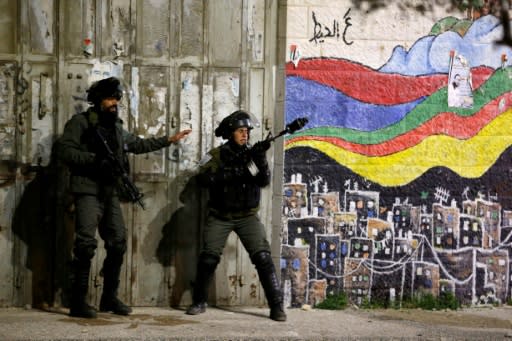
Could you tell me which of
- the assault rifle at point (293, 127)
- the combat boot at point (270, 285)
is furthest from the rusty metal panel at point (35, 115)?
the combat boot at point (270, 285)

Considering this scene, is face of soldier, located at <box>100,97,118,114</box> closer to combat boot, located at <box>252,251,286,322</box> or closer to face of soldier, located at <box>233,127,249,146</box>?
face of soldier, located at <box>233,127,249,146</box>

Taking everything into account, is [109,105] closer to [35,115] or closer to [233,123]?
[35,115]

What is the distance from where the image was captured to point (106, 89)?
8.59 m

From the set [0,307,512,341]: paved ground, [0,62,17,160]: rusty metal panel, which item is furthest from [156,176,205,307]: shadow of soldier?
[0,62,17,160]: rusty metal panel

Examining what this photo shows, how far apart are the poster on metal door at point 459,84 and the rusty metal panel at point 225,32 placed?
2.16m

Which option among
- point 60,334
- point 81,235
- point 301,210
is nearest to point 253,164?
point 301,210

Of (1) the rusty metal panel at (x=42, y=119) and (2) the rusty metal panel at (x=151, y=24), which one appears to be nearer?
(1) the rusty metal panel at (x=42, y=119)

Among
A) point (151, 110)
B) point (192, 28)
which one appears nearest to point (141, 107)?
point (151, 110)

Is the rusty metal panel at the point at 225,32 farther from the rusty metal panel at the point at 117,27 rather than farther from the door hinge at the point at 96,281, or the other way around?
the door hinge at the point at 96,281

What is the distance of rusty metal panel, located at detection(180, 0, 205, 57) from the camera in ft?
30.6

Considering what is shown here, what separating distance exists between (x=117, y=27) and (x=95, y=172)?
150 centimetres

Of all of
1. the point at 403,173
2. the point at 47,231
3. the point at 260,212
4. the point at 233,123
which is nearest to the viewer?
the point at 233,123

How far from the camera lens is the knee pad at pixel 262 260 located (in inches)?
347

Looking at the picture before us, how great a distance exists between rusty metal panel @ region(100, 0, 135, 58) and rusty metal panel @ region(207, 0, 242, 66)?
0.76 m
